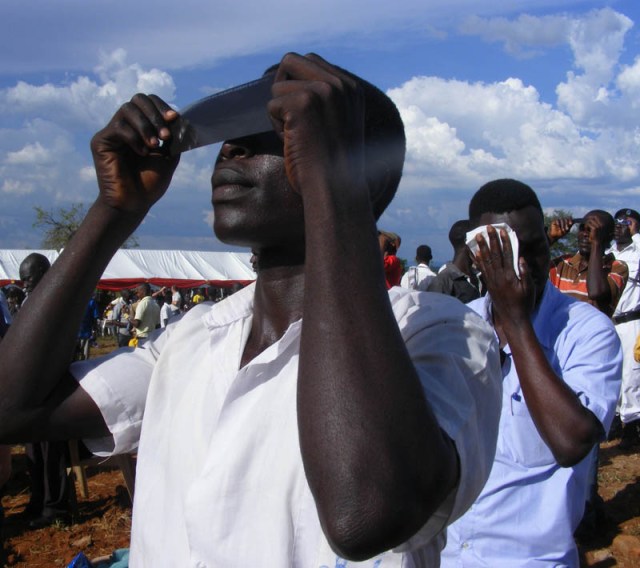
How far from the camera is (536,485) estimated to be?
2.17m

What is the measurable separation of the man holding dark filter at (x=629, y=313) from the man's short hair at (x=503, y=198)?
5.09 metres

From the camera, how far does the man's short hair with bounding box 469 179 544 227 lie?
2.51m

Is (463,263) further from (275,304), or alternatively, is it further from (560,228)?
(275,304)

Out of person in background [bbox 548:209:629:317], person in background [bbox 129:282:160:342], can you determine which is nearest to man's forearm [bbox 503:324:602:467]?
person in background [bbox 548:209:629:317]

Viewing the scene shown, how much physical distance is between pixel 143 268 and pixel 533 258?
2917 centimetres

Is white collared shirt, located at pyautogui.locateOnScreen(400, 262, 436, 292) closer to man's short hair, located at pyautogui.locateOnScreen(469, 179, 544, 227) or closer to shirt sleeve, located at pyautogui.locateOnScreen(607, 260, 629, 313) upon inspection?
shirt sleeve, located at pyautogui.locateOnScreen(607, 260, 629, 313)

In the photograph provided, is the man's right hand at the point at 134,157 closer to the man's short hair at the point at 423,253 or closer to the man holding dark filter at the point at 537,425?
the man holding dark filter at the point at 537,425

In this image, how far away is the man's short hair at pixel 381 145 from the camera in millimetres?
1536

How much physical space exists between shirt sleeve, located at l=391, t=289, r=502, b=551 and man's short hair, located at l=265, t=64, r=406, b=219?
0.29 metres

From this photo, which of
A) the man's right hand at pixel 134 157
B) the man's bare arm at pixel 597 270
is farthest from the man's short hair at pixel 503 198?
the man's bare arm at pixel 597 270

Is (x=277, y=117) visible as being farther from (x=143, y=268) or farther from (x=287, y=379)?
(x=143, y=268)

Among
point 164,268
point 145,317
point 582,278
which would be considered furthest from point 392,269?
point 164,268

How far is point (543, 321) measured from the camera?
237cm

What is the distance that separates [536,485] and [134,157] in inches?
61.6
